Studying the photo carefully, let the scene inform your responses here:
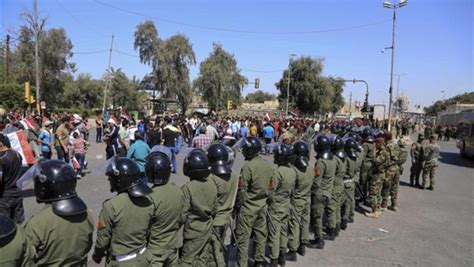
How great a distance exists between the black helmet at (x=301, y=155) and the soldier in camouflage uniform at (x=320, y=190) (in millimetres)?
534

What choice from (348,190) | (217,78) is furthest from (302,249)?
(217,78)

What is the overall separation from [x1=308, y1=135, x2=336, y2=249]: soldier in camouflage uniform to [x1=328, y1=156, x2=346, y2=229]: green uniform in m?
0.14

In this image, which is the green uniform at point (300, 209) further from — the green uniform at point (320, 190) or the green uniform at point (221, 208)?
the green uniform at point (221, 208)

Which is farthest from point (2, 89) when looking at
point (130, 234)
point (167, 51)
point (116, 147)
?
point (130, 234)

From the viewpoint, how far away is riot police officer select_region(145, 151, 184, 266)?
3.51 metres

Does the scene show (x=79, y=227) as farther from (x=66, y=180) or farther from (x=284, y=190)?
(x=284, y=190)

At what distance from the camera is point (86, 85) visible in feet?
237

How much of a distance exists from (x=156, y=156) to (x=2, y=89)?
41.6 m

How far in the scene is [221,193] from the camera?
179 inches

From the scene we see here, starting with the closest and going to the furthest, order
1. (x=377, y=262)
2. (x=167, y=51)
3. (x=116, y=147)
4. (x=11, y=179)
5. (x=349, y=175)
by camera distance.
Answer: (x=11, y=179), (x=377, y=262), (x=349, y=175), (x=116, y=147), (x=167, y=51)

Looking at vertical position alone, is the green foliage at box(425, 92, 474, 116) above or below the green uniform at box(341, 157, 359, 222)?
above

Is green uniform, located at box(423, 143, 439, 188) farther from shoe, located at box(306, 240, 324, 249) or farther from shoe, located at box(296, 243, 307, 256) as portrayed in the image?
shoe, located at box(296, 243, 307, 256)

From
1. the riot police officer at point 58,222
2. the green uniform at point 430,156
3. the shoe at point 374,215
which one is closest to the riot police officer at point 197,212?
the riot police officer at point 58,222

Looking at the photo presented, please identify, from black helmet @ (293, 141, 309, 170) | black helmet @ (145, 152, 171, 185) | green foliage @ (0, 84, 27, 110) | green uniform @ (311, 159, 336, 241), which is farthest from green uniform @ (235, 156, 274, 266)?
green foliage @ (0, 84, 27, 110)
